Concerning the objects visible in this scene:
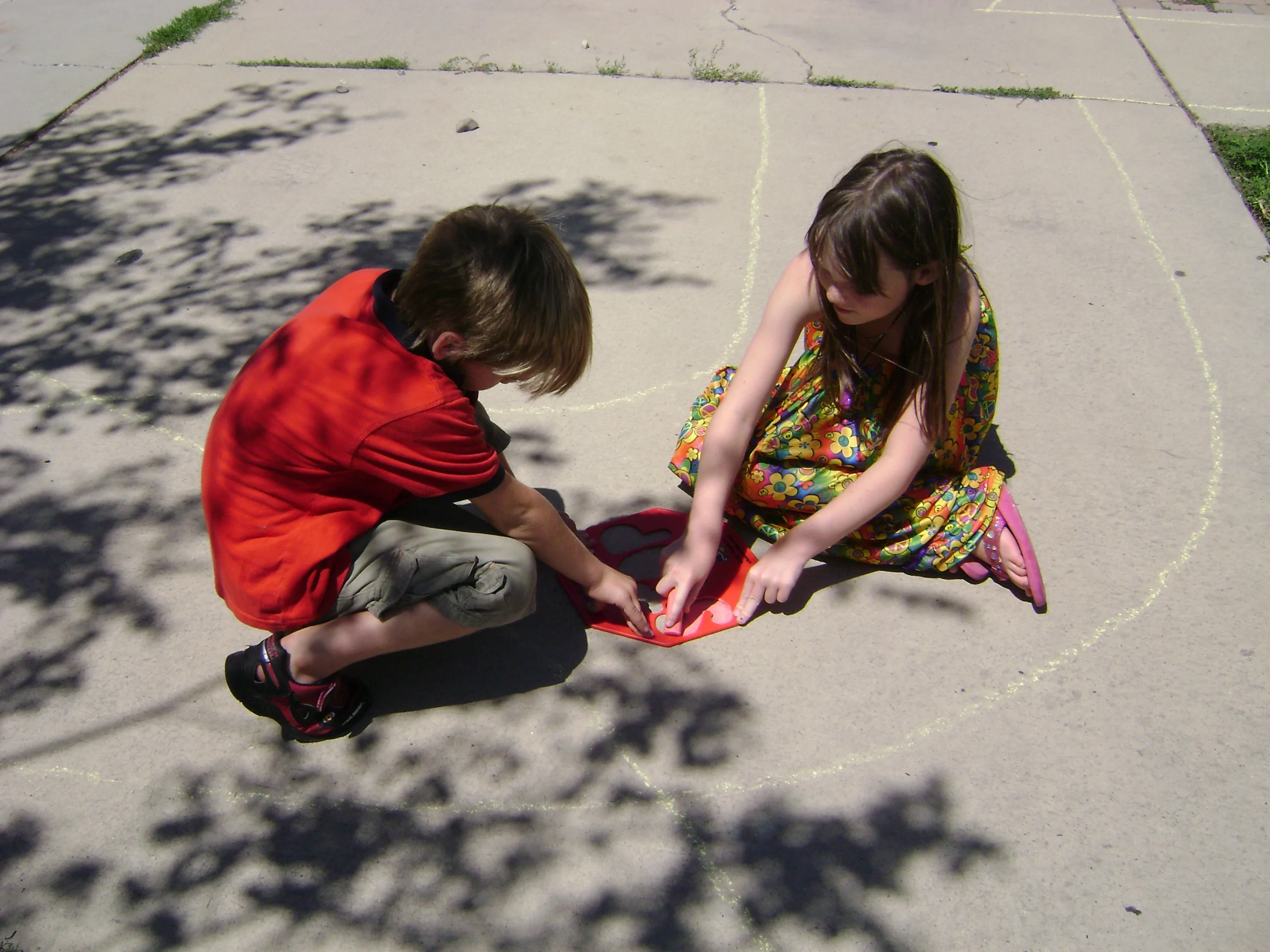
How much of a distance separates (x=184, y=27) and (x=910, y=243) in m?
4.74

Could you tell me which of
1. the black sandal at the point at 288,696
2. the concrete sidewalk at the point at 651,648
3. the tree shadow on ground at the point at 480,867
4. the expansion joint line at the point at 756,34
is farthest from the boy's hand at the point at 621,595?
the expansion joint line at the point at 756,34

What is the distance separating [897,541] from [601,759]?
88 cm

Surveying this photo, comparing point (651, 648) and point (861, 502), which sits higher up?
point (861, 502)

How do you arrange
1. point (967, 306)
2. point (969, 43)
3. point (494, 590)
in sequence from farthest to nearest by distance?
point (969, 43) → point (967, 306) → point (494, 590)

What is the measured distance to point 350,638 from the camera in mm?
1957

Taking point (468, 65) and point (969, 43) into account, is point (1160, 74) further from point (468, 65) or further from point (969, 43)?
point (468, 65)

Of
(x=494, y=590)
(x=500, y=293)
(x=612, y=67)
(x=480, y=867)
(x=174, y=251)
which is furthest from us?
(x=612, y=67)

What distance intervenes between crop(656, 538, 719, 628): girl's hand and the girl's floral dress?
0.25m

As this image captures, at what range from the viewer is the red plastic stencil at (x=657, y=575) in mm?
2283

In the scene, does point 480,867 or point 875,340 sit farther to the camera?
point 875,340

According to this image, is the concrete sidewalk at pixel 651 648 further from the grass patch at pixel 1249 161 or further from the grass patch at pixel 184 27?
the grass patch at pixel 184 27

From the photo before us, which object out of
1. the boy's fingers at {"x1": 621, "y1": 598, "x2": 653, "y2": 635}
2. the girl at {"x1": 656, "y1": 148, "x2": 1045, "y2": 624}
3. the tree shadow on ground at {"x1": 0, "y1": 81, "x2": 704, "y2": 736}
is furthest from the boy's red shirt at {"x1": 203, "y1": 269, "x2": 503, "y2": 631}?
the girl at {"x1": 656, "y1": 148, "x2": 1045, "y2": 624}

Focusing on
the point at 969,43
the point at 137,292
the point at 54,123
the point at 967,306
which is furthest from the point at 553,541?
the point at 969,43

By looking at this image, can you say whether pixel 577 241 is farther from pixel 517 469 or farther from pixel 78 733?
pixel 78 733
